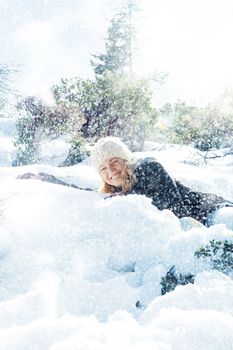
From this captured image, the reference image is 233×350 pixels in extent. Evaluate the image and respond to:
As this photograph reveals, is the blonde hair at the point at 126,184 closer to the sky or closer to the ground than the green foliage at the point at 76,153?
closer to the sky

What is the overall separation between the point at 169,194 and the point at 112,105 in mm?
8495

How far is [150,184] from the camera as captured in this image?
16.5 feet

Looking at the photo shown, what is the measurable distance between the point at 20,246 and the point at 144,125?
10874mm

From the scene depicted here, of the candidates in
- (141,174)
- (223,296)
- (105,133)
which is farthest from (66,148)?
(223,296)

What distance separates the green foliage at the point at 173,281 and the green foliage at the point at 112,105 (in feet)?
33.5

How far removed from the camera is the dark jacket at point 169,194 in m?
4.82

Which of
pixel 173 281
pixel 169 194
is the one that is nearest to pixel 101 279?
pixel 173 281

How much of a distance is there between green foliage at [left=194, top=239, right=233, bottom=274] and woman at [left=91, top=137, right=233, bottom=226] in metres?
1.66

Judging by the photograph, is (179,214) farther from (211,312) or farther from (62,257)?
(211,312)

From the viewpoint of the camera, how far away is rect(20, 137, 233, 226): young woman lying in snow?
4.82 meters

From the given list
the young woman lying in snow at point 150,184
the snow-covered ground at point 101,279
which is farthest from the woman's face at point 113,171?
the snow-covered ground at point 101,279

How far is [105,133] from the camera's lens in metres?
13.1

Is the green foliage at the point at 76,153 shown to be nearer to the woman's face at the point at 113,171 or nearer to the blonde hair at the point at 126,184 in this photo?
the woman's face at the point at 113,171

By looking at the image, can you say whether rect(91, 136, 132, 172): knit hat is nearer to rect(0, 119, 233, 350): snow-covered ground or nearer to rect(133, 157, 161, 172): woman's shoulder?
rect(133, 157, 161, 172): woman's shoulder
